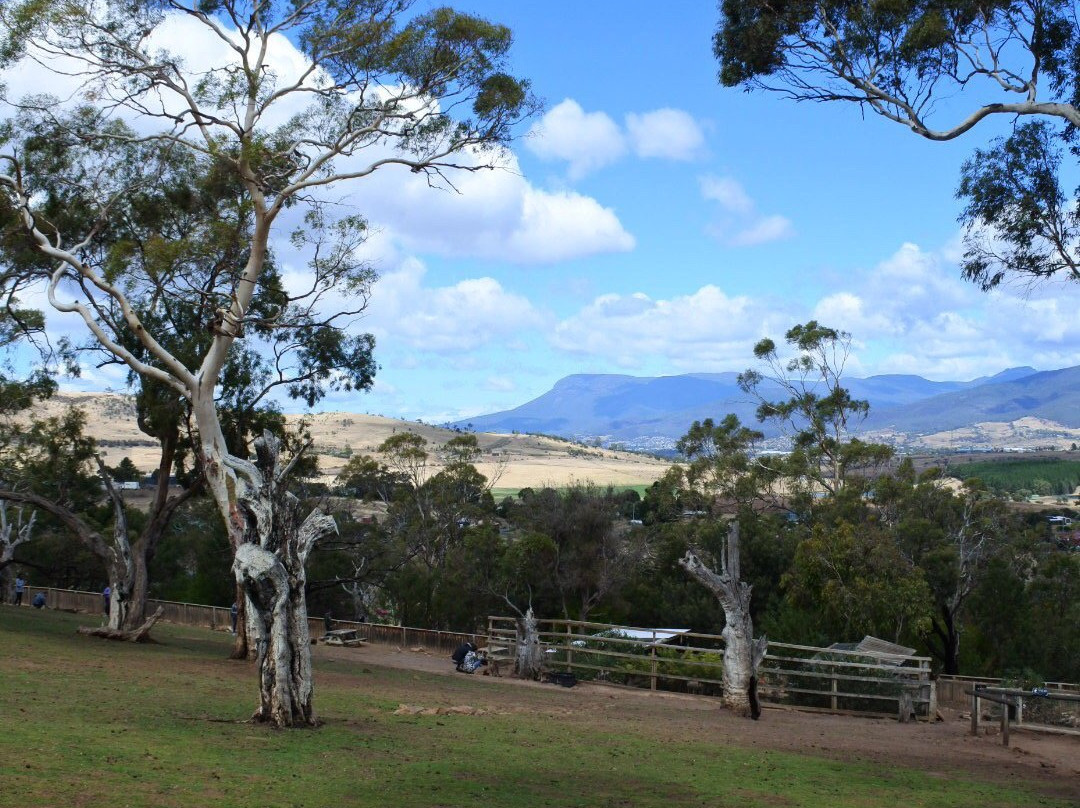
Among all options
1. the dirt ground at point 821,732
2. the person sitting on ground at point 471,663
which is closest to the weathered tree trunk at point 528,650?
the dirt ground at point 821,732

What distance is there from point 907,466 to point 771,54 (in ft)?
92.7

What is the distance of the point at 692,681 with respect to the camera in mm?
21719

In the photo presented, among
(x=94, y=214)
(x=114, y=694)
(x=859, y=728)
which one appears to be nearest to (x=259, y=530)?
(x=114, y=694)

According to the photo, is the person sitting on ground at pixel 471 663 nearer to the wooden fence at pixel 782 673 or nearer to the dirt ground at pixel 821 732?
the wooden fence at pixel 782 673

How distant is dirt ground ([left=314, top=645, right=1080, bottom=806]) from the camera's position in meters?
14.3

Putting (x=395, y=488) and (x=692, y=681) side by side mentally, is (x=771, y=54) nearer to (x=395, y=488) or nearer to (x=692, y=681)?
(x=692, y=681)

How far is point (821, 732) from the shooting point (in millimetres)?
17141

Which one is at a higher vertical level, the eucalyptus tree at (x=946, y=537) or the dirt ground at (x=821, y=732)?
the eucalyptus tree at (x=946, y=537)

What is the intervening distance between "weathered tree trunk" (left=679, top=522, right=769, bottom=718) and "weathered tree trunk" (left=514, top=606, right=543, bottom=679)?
585 centimetres

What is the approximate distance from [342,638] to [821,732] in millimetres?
16020

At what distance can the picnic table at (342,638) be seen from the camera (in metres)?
29.2

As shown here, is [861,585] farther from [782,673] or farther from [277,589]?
[277,589]

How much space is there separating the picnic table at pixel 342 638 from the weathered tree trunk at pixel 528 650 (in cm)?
761

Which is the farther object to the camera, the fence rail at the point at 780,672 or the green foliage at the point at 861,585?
the green foliage at the point at 861,585
